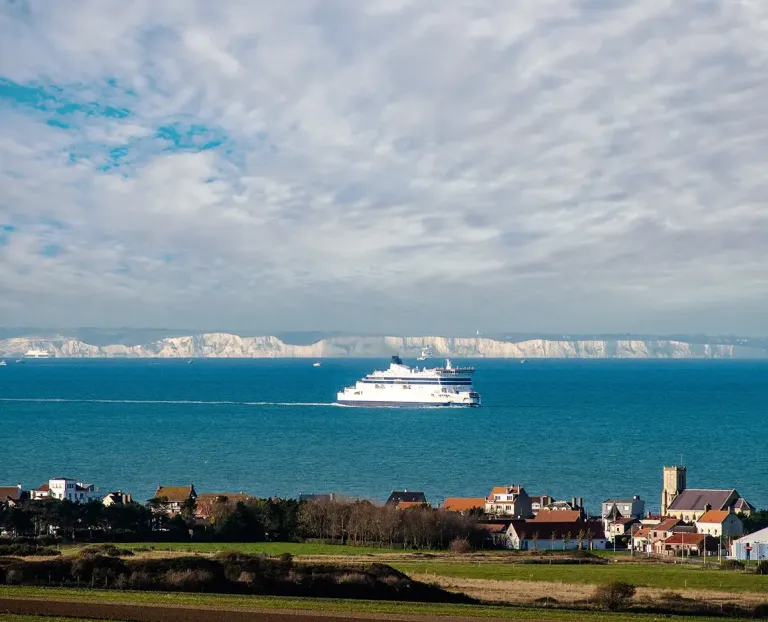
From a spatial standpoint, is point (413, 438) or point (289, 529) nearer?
point (289, 529)

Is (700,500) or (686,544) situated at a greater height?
A: (700,500)

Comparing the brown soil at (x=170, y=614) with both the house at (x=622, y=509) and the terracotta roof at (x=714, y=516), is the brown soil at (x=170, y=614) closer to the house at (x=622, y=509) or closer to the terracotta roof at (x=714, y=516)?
the terracotta roof at (x=714, y=516)

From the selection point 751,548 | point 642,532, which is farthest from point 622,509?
point 751,548

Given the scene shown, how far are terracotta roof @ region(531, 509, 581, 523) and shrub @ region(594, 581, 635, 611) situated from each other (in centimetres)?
2113

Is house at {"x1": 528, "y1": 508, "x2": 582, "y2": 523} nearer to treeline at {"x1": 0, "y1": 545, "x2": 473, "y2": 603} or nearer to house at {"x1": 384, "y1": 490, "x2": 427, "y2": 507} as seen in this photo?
house at {"x1": 384, "y1": 490, "x2": 427, "y2": 507}

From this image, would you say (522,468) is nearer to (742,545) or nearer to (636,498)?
(636,498)

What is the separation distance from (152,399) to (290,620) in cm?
13340

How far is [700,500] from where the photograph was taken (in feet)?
175

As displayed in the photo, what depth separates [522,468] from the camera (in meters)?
73.2

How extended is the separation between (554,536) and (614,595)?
19.9m

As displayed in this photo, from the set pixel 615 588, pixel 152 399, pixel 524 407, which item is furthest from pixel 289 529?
pixel 152 399

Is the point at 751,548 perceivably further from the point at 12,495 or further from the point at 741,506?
the point at 12,495

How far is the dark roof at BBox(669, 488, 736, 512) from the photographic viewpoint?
52.5 metres

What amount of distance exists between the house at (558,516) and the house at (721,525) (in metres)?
5.44
